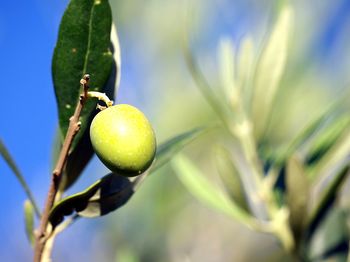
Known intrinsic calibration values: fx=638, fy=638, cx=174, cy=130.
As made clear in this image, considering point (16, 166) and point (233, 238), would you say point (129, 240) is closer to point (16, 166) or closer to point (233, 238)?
point (16, 166)

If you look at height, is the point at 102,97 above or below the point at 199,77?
above

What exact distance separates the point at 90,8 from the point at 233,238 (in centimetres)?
239

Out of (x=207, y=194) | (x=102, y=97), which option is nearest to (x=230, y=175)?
(x=207, y=194)

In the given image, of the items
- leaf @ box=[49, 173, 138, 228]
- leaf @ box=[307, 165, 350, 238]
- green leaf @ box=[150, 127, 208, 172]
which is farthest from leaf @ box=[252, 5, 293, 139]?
leaf @ box=[49, 173, 138, 228]

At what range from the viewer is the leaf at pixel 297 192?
1140mm

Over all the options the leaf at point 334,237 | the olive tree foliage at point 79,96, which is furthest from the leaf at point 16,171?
the leaf at point 334,237

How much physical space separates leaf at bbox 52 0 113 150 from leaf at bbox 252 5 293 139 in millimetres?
526

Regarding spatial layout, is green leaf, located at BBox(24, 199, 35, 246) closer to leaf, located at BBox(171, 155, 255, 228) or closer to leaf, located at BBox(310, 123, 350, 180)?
leaf, located at BBox(171, 155, 255, 228)

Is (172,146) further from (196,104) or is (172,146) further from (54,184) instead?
(196,104)

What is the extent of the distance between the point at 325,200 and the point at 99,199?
50 centimetres

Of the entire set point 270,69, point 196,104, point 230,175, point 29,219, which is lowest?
point 196,104

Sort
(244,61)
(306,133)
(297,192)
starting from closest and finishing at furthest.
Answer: (297,192) → (306,133) → (244,61)

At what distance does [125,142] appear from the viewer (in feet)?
2.44

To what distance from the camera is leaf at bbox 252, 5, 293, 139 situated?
1.33 metres
